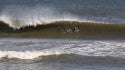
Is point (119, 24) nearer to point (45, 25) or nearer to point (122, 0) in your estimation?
point (45, 25)

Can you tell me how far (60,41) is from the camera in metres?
17.1

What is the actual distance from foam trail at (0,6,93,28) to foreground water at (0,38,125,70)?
20.3 ft

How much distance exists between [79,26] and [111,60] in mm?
7855

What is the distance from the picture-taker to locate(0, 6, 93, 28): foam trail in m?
22.1

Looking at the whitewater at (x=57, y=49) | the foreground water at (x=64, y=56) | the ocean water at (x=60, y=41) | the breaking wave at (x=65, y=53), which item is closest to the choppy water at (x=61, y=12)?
the ocean water at (x=60, y=41)

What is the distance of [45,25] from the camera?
2164 cm

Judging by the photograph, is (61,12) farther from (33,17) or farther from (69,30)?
(69,30)

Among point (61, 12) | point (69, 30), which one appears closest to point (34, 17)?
point (61, 12)

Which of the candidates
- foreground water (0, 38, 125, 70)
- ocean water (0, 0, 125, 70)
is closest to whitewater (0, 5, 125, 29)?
ocean water (0, 0, 125, 70)

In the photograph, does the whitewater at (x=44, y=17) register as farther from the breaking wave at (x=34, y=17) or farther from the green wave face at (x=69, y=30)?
the green wave face at (x=69, y=30)

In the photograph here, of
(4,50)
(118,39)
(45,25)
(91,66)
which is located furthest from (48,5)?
(91,66)

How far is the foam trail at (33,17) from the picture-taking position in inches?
871

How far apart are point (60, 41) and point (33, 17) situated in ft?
20.0

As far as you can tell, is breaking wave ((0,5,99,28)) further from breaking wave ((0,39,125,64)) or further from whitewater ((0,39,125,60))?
breaking wave ((0,39,125,64))
